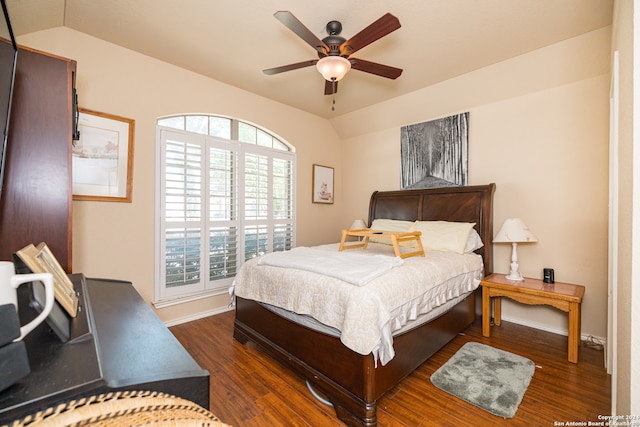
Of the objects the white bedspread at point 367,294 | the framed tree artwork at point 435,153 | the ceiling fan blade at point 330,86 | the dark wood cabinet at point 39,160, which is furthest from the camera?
the framed tree artwork at point 435,153

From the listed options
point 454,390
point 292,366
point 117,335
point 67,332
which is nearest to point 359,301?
point 292,366

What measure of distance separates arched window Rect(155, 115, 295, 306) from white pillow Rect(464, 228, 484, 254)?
235 cm

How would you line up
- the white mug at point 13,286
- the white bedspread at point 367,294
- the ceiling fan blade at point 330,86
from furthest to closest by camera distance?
1. the ceiling fan blade at point 330,86
2. the white bedspread at point 367,294
3. the white mug at point 13,286

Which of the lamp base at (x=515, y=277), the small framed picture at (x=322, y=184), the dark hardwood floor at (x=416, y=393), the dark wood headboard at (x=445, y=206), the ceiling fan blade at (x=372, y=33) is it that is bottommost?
the dark hardwood floor at (x=416, y=393)

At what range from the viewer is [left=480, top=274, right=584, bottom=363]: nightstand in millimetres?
2290

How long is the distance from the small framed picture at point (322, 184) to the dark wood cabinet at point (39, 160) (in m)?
3.13

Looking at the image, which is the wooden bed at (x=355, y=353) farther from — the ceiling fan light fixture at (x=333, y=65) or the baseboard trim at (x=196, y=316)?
the ceiling fan light fixture at (x=333, y=65)

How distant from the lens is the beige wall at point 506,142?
2.54 meters

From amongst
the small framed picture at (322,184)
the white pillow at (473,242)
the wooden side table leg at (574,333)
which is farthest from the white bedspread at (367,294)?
the small framed picture at (322,184)

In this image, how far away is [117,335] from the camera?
2.52 ft

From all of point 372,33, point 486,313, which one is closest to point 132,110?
point 372,33

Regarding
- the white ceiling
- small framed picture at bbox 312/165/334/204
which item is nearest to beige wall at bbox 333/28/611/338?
the white ceiling

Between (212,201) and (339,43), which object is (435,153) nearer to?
(339,43)

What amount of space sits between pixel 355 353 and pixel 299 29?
6.82ft
